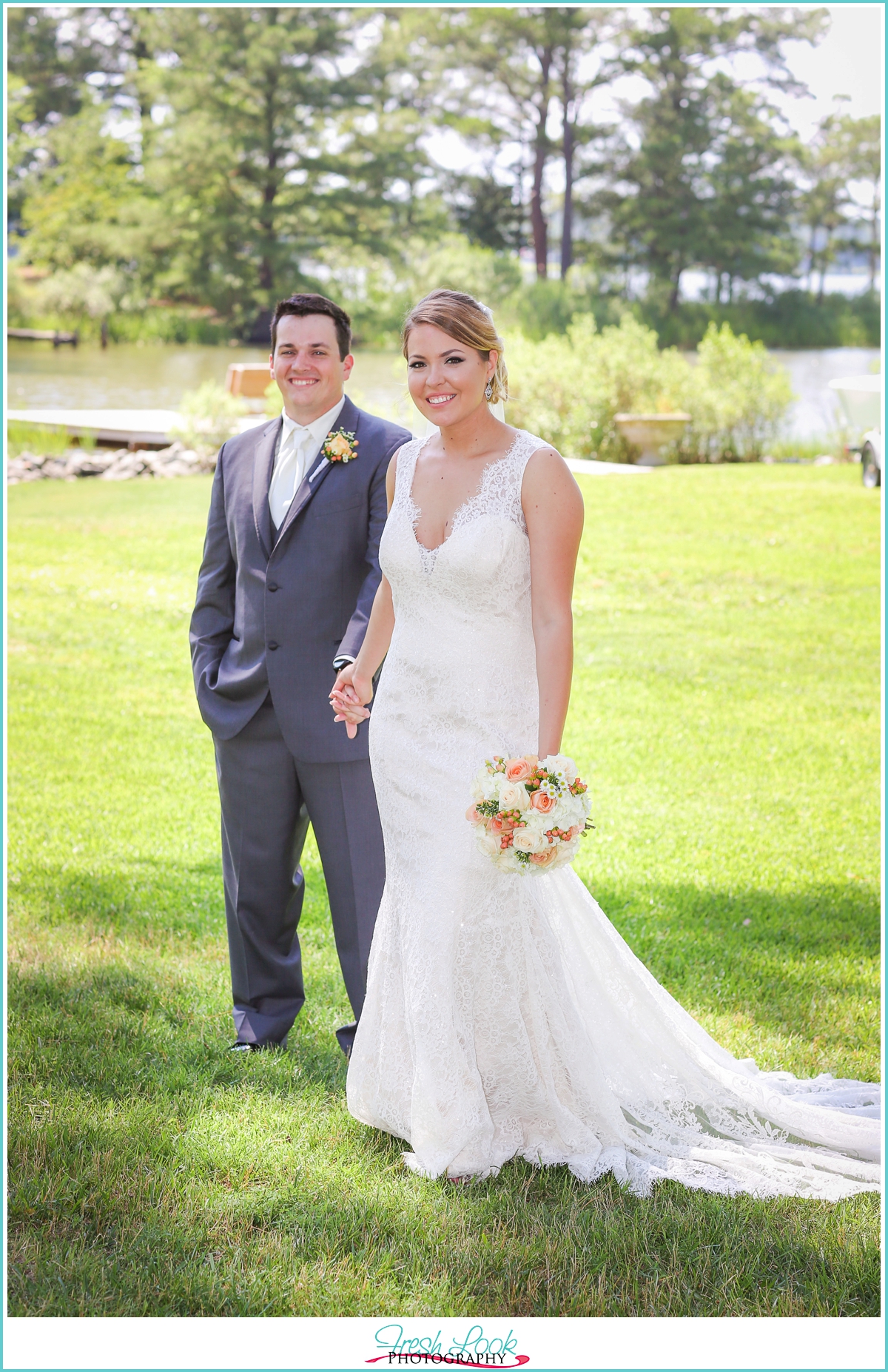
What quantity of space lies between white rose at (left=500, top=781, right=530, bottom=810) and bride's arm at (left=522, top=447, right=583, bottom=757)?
187 millimetres

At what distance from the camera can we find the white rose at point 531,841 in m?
2.80

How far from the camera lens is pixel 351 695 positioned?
3500 millimetres

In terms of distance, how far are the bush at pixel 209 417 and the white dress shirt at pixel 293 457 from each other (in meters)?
13.8

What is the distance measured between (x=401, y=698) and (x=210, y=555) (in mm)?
984

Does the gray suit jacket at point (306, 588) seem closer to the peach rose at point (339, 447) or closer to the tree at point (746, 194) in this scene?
the peach rose at point (339, 447)

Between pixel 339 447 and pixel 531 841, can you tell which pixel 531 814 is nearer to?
pixel 531 841

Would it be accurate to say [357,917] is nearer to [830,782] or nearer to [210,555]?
[210,555]

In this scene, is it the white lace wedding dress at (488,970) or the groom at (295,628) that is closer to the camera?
the white lace wedding dress at (488,970)

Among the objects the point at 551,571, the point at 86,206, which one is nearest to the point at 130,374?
the point at 86,206

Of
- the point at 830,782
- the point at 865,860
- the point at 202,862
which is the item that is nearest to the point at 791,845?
the point at 865,860

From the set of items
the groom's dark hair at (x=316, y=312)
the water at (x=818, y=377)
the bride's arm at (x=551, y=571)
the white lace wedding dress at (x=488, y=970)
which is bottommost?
the white lace wedding dress at (x=488, y=970)

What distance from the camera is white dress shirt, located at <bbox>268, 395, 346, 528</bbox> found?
12.6 feet

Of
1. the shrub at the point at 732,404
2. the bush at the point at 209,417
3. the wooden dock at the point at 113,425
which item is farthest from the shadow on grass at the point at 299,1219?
the wooden dock at the point at 113,425

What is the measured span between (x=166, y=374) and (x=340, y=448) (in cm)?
2639
